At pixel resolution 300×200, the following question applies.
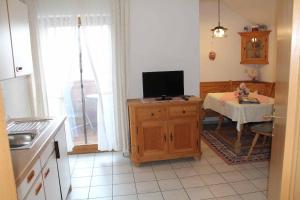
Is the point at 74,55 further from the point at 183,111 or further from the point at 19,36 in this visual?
the point at 183,111

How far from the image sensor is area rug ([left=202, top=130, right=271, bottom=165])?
3586mm

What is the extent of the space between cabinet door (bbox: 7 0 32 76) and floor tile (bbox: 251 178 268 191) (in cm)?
277

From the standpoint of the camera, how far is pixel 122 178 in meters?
3.19

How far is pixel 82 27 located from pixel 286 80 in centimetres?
285

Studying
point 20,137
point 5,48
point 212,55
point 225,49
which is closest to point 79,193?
point 20,137

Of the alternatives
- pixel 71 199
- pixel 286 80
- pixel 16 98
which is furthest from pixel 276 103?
pixel 16 98

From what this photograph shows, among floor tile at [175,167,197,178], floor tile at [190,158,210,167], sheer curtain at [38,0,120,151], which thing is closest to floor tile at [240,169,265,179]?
floor tile at [190,158,210,167]

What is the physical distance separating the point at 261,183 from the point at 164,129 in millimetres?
1327

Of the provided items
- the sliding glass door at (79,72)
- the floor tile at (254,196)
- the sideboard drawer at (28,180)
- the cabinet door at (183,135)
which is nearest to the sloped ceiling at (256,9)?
the cabinet door at (183,135)

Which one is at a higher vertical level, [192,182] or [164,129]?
[164,129]

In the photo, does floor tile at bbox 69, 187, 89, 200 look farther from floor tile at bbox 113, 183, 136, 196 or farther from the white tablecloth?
the white tablecloth

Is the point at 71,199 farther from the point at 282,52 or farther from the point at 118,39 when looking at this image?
the point at 282,52

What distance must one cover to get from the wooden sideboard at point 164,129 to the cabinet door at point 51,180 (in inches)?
49.7

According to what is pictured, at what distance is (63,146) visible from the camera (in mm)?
2705
